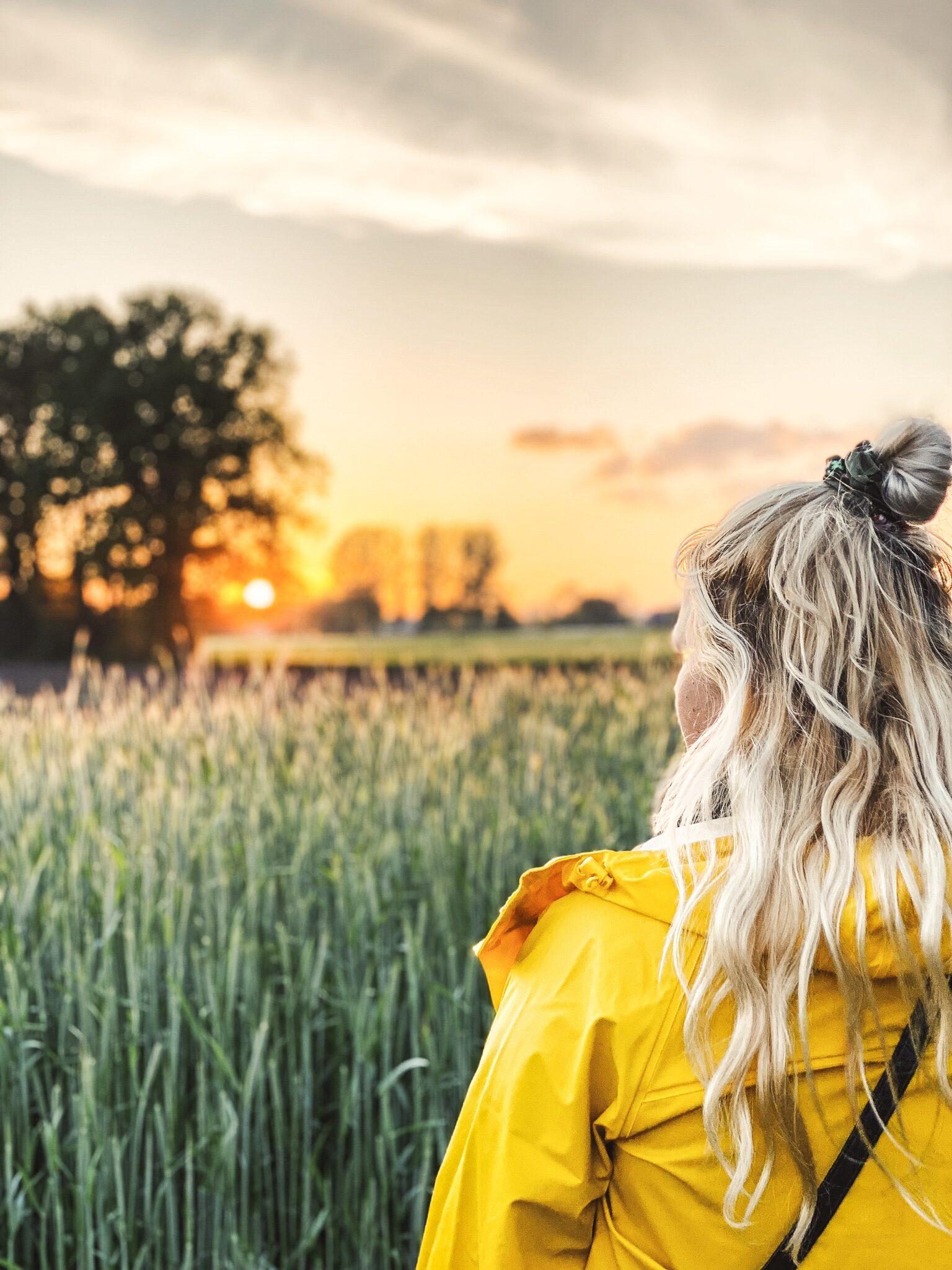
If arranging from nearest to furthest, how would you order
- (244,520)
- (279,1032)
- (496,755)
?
1. (279,1032)
2. (496,755)
3. (244,520)

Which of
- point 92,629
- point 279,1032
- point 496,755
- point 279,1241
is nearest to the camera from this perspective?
point 279,1241

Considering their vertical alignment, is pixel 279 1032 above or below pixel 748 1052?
below

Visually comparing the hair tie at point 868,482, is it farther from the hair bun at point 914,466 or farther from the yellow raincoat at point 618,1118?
the yellow raincoat at point 618,1118

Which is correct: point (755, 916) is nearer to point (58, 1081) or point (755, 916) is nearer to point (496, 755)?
point (58, 1081)

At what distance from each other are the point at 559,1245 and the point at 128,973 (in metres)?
1.23

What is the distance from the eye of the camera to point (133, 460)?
1320cm

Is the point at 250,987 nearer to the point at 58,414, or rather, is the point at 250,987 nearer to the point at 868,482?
the point at 868,482

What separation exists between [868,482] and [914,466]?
0.03 metres

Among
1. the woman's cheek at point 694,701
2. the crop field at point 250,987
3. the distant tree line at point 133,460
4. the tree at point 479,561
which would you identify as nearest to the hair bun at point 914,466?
the woman's cheek at point 694,701

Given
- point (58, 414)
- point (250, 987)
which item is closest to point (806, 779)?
point (250, 987)

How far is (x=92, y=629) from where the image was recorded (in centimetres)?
1181

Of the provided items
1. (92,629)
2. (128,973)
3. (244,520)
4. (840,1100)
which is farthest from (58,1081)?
(244,520)

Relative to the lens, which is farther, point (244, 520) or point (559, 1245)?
point (244, 520)

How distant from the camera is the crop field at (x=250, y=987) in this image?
159cm
